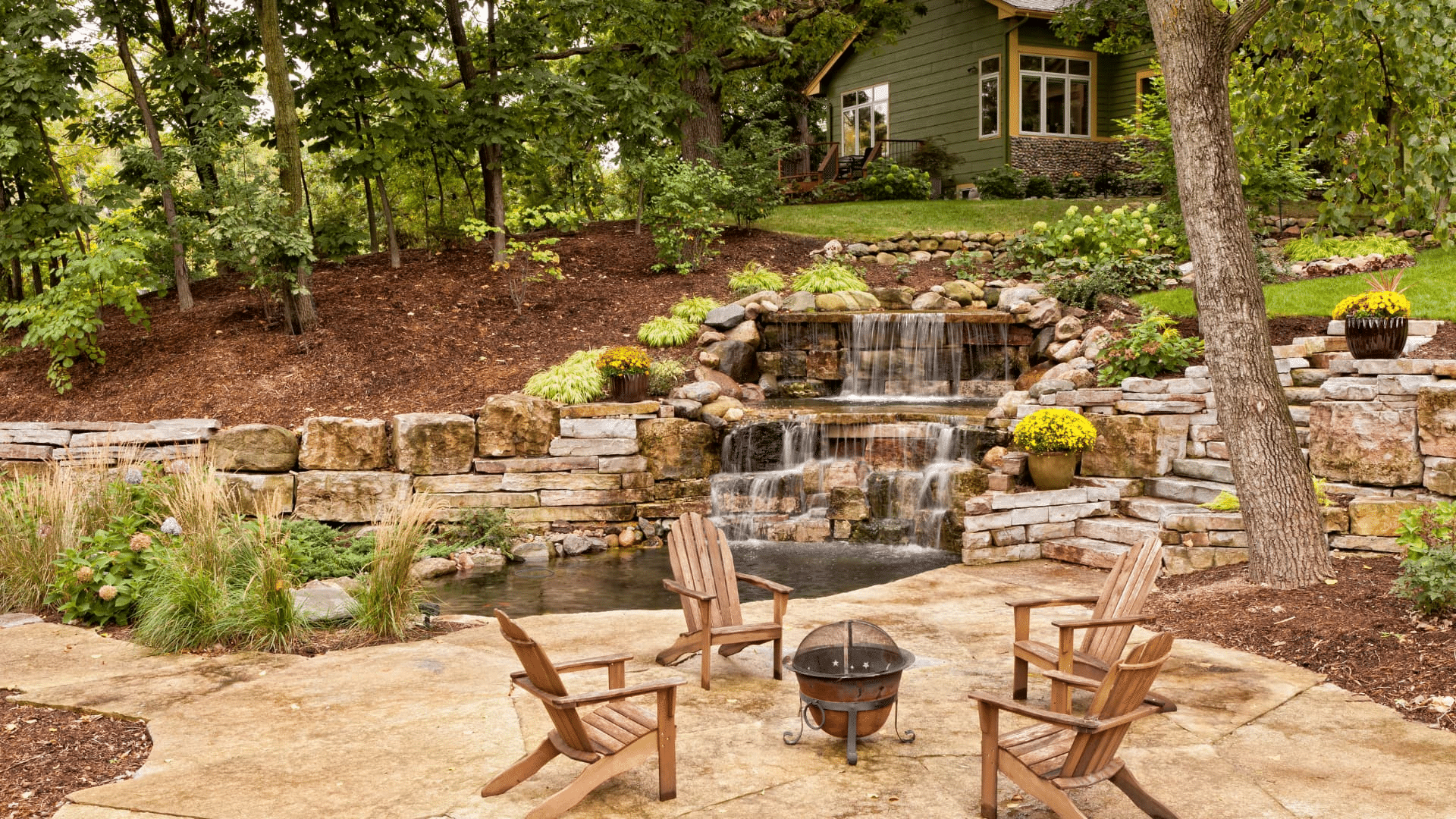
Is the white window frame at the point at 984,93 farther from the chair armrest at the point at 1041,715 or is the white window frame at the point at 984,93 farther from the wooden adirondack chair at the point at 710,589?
the chair armrest at the point at 1041,715

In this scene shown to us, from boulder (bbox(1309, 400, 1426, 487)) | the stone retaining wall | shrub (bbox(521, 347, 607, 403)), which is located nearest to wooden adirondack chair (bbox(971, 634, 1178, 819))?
boulder (bbox(1309, 400, 1426, 487))

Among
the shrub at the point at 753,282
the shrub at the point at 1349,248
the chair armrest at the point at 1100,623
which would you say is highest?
the shrub at the point at 1349,248

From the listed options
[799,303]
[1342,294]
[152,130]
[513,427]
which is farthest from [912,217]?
[152,130]

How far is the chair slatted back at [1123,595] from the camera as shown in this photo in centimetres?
455

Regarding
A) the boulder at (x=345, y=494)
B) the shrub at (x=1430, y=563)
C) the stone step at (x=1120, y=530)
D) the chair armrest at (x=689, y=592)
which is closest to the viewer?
the chair armrest at (x=689, y=592)

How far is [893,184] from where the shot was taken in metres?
20.3

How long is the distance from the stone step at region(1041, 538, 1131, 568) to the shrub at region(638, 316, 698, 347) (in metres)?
5.14

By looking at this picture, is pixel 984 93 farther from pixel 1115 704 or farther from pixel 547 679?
pixel 547 679

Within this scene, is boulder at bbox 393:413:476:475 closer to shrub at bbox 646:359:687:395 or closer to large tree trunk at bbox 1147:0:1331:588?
shrub at bbox 646:359:687:395

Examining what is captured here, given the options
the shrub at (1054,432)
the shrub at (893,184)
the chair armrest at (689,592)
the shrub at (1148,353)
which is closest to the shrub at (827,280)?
the shrub at (1148,353)

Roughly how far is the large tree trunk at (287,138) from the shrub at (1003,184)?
1322 cm

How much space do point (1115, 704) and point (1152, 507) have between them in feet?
17.0

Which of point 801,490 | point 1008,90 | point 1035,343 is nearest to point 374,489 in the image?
point 801,490

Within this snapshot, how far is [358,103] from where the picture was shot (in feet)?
40.3
